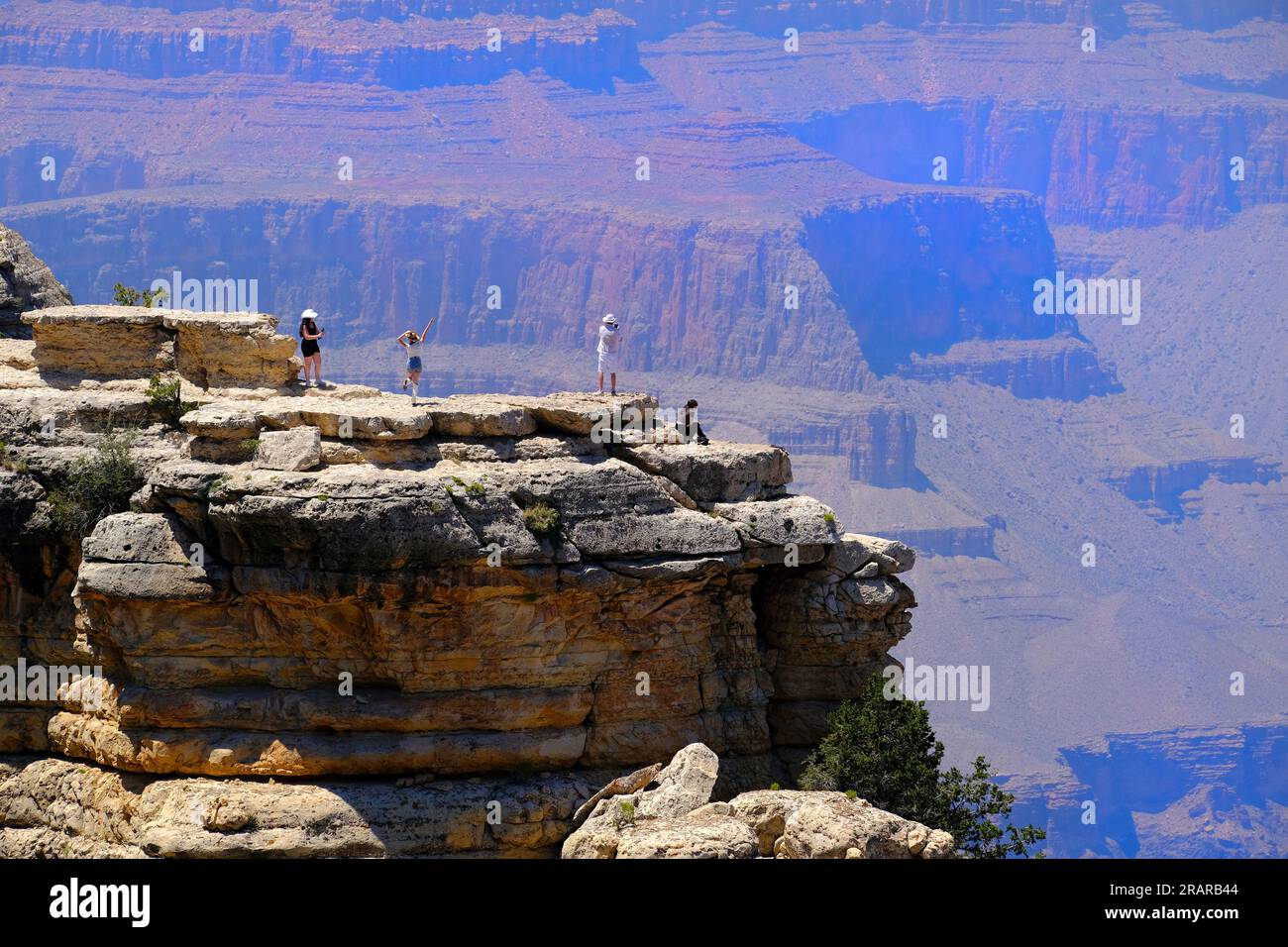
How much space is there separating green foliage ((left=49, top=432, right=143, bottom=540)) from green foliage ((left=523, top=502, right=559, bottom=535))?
10.3 m

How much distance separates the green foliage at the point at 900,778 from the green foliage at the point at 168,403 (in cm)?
1894

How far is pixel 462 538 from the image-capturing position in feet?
172

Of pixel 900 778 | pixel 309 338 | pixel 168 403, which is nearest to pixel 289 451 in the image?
pixel 168 403

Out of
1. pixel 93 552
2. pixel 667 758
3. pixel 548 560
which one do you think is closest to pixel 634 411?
pixel 548 560

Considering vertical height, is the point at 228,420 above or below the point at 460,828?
above

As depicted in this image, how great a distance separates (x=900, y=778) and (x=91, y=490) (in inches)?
863

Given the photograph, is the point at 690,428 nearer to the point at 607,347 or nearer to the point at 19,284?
the point at 607,347

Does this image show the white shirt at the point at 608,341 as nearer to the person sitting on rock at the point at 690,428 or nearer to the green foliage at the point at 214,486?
the person sitting on rock at the point at 690,428

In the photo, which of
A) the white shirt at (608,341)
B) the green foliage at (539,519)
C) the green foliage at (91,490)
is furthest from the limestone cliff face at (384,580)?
the white shirt at (608,341)

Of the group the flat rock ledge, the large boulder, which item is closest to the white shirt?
the large boulder

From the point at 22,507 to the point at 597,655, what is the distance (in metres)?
15.3

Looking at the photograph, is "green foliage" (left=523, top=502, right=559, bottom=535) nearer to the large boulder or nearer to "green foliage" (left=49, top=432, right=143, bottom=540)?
the large boulder

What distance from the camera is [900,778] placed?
5456 cm
